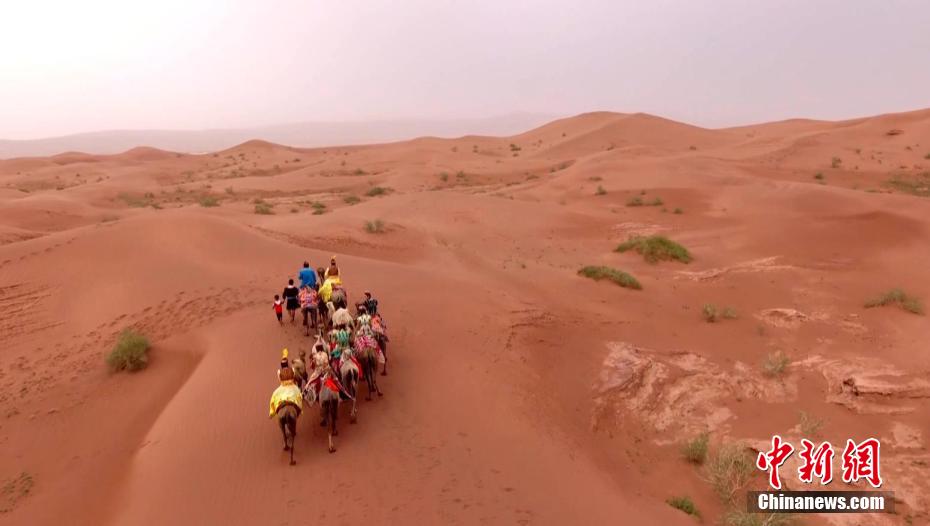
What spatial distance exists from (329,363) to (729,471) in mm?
6778

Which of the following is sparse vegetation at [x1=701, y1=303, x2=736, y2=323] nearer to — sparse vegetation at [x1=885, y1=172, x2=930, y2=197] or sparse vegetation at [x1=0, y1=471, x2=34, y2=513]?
sparse vegetation at [x1=0, y1=471, x2=34, y2=513]

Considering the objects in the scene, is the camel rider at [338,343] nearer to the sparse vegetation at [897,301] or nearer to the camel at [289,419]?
the camel at [289,419]

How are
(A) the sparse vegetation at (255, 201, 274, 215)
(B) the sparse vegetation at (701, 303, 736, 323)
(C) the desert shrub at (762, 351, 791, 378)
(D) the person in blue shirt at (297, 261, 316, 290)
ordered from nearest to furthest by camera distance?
(D) the person in blue shirt at (297, 261, 316, 290), (C) the desert shrub at (762, 351, 791, 378), (B) the sparse vegetation at (701, 303, 736, 323), (A) the sparse vegetation at (255, 201, 274, 215)

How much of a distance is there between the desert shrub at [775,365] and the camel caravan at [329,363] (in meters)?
9.05

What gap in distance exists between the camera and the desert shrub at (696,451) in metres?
9.77

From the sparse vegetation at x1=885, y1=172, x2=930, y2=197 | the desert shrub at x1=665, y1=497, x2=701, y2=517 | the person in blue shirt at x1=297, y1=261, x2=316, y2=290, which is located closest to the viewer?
the desert shrub at x1=665, y1=497, x2=701, y2=517

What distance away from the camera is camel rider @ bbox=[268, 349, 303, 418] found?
7.62m

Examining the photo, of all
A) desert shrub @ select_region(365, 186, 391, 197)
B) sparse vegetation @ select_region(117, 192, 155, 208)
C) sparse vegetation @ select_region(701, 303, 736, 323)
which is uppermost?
sparse vegetation @ select_region(117, 192, 155, 208)

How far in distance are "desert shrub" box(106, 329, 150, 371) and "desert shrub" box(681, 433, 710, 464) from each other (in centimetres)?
1077

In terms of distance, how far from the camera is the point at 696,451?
9789 mm

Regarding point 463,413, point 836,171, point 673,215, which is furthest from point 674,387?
point 836,171

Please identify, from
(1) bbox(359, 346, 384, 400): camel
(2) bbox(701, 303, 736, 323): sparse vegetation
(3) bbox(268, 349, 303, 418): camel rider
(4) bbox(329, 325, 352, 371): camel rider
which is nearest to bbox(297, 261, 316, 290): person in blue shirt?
(4) bbox(329, 325, 352, 371): camel rider

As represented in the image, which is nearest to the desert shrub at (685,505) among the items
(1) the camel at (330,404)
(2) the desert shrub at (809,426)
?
(2) the desert shrub at (809,426)
